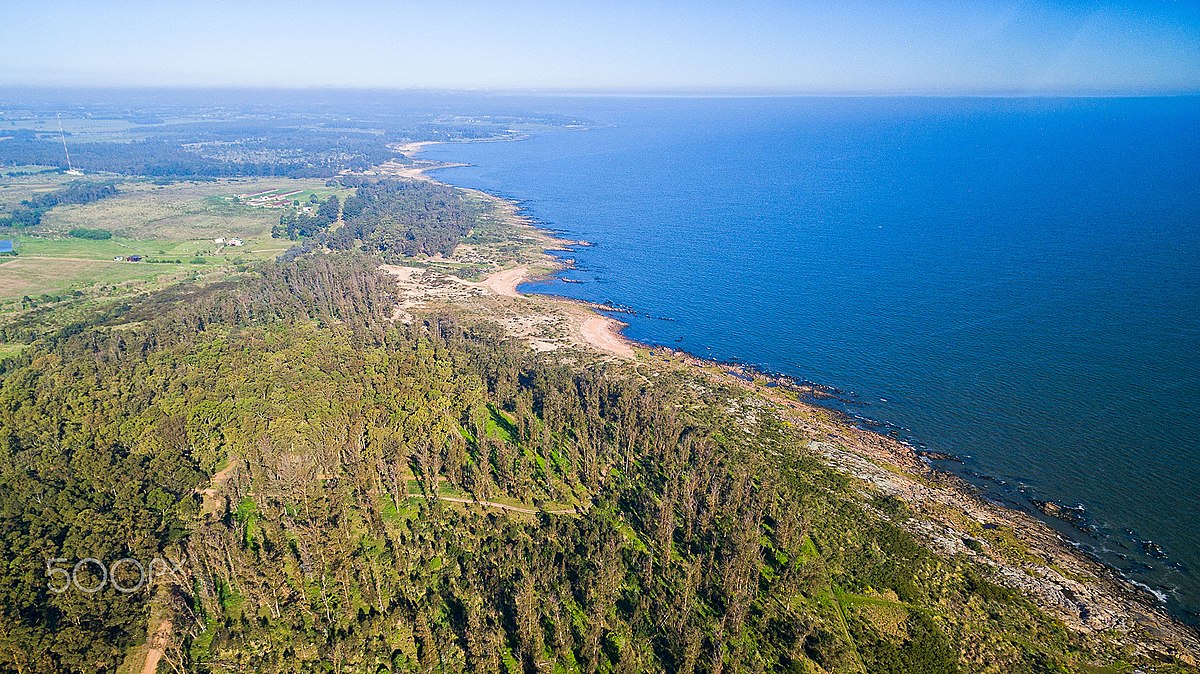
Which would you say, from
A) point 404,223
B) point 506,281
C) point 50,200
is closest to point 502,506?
point 506,281

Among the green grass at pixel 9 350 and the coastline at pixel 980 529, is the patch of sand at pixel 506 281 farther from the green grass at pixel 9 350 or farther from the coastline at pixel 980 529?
the green grass at pixel 9 350

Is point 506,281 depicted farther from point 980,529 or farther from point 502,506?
point 980,529

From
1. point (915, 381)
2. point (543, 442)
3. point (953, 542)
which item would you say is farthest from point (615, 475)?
point (915, 381)

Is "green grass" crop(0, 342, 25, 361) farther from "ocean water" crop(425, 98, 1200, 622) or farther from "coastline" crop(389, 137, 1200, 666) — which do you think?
"coastline" crop(389, 137, 1200, 666)

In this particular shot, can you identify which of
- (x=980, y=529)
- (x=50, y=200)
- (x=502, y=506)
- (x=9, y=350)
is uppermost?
(x=50, y=200)

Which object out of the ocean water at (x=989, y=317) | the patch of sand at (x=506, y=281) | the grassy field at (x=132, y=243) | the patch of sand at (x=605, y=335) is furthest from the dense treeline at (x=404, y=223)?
the patch of sand at (x=605, y=335)

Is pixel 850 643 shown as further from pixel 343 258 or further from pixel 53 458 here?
pixel 343 258
